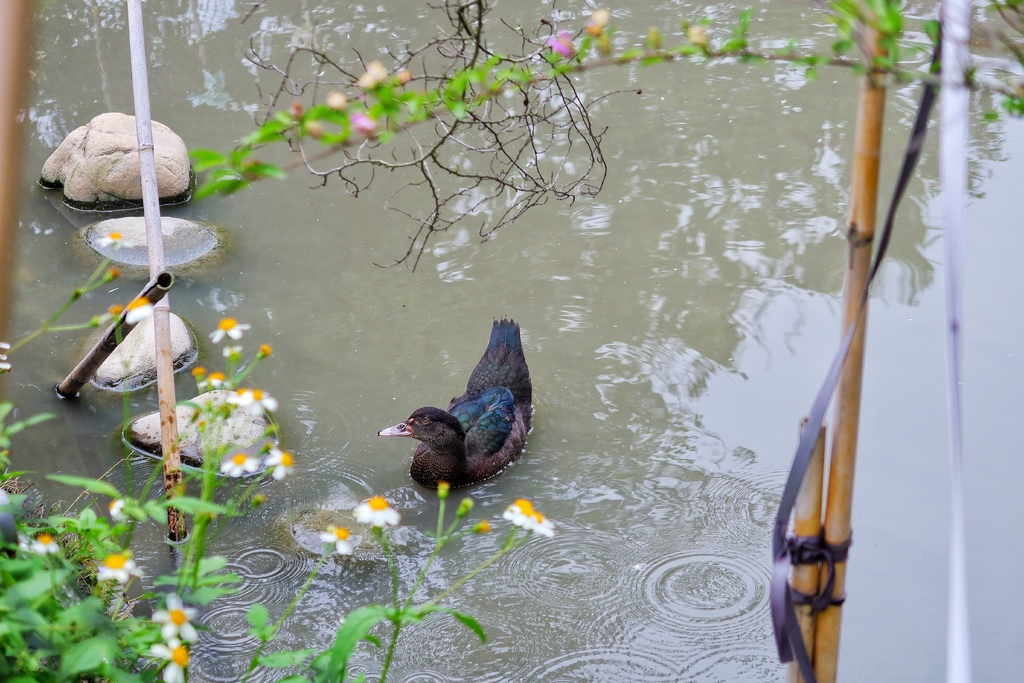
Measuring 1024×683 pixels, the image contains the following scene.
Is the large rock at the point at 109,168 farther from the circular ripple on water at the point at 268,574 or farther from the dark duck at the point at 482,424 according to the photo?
the circular ripple on water at the point at 268,574

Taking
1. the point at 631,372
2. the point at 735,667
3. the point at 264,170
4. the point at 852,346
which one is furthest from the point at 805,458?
the point at 631,372

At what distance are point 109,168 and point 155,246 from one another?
119 inches

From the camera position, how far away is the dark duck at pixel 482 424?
4335 mm

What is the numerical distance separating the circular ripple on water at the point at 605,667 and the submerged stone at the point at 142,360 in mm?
2562

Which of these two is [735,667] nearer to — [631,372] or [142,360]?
[631,372]

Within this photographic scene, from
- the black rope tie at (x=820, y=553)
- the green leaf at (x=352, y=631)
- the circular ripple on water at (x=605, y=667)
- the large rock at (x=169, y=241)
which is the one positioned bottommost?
the circular ripple on water at (x=605, y=667)

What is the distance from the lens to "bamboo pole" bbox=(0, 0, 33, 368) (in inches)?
32.3

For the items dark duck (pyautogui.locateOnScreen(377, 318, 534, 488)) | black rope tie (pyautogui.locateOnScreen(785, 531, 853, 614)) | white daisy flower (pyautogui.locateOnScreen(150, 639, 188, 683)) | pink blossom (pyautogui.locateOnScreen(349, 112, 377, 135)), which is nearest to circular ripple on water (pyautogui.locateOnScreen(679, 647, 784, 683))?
dark duck (pyautogui.locateOnScreen(377, 318, 534, 488))

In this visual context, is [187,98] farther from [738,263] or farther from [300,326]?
[738,263]

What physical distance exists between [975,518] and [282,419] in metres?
3.08

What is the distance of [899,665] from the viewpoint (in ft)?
11.1

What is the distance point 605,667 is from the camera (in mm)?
3441

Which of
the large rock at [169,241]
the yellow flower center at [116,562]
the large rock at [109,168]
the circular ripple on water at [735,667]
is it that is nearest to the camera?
the yellow flower center at [116,562]

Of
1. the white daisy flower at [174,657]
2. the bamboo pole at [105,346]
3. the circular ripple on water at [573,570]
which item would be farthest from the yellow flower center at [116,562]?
the circular ripple on water at [573,570]
